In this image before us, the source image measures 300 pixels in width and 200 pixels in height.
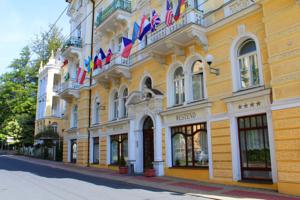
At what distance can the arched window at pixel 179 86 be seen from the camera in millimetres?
14985

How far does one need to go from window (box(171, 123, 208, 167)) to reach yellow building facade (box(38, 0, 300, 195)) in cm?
5

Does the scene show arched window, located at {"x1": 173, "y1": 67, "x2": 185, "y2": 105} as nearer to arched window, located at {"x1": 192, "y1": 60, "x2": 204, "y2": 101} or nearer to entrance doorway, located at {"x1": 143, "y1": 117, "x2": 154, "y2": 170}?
arched window, located at {"x1": 192, "y1": 60, "x2": 204, "y2": 101}

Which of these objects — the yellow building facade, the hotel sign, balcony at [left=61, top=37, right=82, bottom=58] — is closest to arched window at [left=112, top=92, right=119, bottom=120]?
the yellow building facade

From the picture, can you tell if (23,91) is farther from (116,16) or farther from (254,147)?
(254,147)

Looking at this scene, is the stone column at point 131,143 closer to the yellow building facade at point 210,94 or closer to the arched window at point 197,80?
the yellow building facade at point 210,94

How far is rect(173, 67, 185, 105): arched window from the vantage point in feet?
49.2

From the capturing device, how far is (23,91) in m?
46.4

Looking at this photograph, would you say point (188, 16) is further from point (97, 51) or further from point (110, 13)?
point (97, 51)

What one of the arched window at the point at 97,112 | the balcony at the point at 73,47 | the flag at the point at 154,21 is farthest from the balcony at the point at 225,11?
A: the balcony at the point at 73,47

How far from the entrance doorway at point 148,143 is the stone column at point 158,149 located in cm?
104

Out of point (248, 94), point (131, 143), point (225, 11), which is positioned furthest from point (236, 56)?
point (131, 143)

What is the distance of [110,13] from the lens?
20.0 metres

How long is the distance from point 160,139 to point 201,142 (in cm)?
272

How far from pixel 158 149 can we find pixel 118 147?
5.00m
